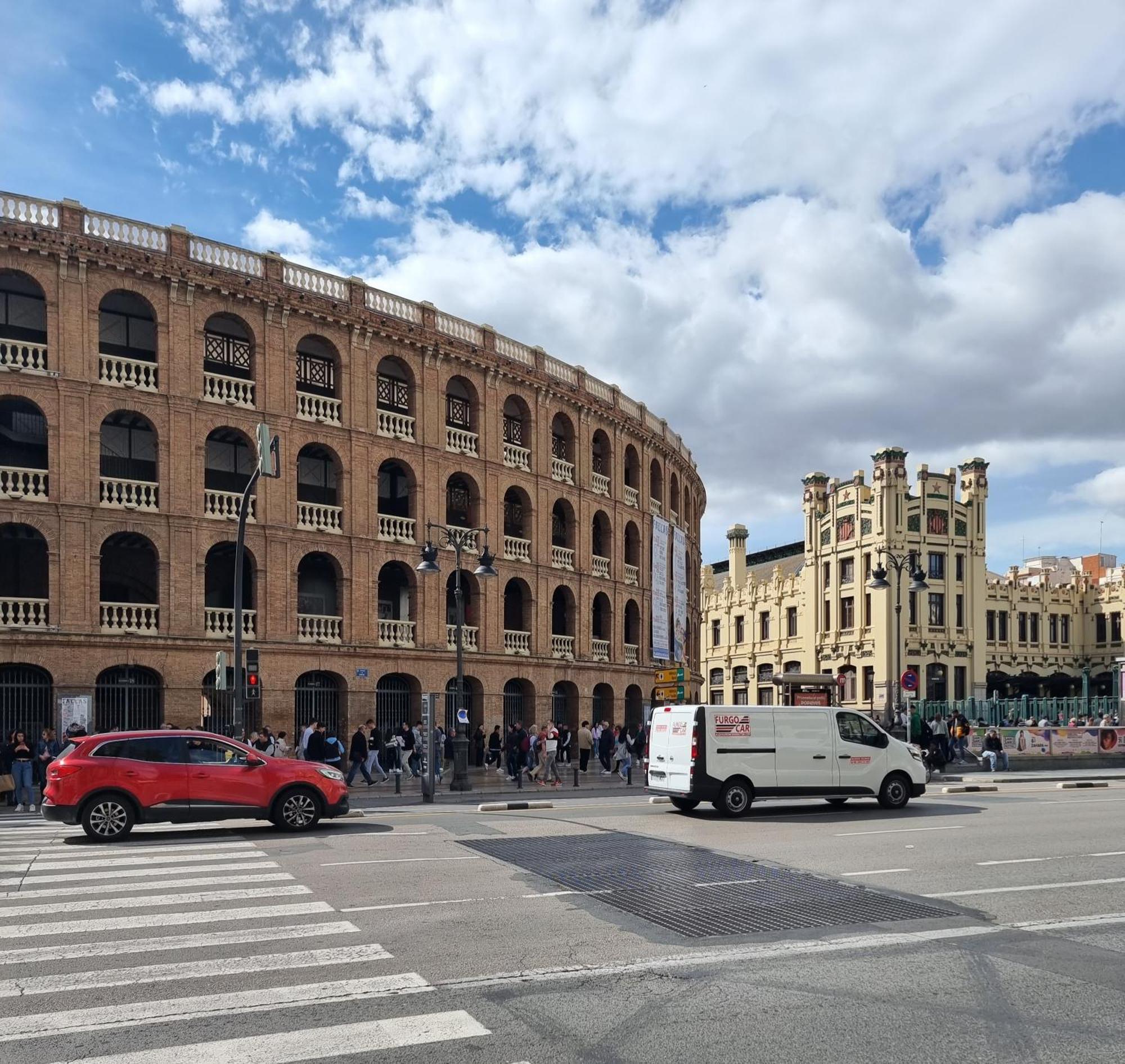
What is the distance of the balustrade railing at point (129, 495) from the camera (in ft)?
98.0

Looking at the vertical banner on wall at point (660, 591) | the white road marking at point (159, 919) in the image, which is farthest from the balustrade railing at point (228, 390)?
the white road marking at point (159, 919)

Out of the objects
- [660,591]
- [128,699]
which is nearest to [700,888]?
[128,699]

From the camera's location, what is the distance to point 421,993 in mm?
7625

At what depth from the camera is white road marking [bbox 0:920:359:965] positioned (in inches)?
346

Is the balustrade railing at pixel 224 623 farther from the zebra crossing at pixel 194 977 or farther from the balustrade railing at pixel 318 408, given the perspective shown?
the zebra crossing at pixel 194 977

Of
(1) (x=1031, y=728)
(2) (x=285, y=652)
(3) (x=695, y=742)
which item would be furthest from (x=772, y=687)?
(3) (x=695, y=742)

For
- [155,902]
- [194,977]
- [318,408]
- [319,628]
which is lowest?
[155,902]

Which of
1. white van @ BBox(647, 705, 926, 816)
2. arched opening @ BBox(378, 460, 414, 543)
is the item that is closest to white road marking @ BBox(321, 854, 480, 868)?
white van @ BBox(647, 705, 926, 816)

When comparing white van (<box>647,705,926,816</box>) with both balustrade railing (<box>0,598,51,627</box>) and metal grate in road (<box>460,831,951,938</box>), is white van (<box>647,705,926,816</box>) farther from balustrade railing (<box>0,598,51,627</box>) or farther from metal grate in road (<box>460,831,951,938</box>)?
balustrade railing (<box>0,598,51,627</box>)

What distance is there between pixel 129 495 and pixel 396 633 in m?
9.16

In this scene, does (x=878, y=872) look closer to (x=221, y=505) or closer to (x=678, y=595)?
Answer: (x=221, y=505)

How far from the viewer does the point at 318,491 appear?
117 ft

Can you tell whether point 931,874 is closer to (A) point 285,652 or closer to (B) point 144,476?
(A) point 285,652

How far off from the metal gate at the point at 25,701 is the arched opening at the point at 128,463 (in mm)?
4694
